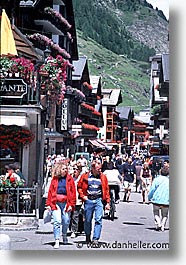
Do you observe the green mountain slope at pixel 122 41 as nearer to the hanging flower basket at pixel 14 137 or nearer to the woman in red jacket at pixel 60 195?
the hanging flower basket at pixel 14 137

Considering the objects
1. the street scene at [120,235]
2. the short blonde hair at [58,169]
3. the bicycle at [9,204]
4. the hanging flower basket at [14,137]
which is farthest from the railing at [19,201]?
the short blonde hair at [58,169]

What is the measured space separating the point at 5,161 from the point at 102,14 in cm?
221

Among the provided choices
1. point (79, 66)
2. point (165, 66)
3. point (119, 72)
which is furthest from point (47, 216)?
point (165, 66)

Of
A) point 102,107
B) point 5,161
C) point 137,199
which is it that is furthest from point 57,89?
point 137,199

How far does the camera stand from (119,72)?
27.8 ft

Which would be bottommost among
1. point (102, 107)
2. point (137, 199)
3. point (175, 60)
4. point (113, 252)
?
point (113, 252)

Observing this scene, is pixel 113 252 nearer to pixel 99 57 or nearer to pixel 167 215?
pixel 167 215

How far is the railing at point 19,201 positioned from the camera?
8.10 metres

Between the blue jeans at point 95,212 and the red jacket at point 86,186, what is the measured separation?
0.08m

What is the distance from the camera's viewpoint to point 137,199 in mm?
8047

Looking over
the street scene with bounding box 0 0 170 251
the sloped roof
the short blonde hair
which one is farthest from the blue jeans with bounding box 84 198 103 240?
→ the sloped roof

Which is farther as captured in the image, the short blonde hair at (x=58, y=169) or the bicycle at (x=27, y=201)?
the bicycle at (x=27, y=201)

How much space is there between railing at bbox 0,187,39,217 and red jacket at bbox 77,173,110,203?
2.92 feet

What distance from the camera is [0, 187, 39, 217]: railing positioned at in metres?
8.10
